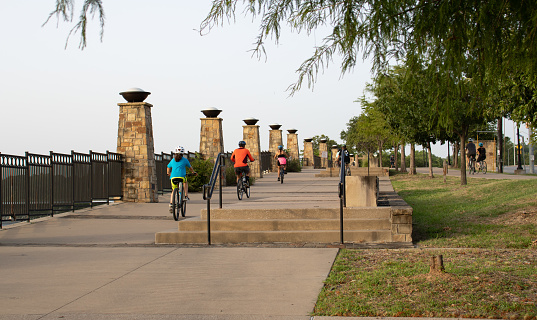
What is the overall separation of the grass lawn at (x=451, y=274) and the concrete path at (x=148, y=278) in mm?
405

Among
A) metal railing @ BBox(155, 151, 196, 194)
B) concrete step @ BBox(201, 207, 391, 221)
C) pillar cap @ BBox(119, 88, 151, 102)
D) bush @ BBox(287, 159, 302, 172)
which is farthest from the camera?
bush @ BBox(287, 159, 302, 172)

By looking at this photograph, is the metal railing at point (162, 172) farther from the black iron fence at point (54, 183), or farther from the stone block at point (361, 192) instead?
the stone block at point (361, 192)

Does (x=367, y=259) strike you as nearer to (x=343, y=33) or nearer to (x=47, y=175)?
Answer: (x=343, y=33)

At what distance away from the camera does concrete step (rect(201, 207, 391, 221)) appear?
10.4m

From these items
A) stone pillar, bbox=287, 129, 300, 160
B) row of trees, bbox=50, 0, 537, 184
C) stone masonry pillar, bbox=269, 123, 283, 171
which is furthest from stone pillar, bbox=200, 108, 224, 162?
stone pillar, bbox=287, 129, 300, 160

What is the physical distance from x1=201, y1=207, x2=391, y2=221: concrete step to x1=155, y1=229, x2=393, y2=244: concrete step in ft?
2.25

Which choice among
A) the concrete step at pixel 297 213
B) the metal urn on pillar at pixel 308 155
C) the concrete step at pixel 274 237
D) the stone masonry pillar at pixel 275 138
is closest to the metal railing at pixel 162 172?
the concrete step at pixel 297 213

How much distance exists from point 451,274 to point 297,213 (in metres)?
4.44

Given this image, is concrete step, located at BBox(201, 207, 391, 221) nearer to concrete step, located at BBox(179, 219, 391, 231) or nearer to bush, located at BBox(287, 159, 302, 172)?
concrete step, located at BBox(179, 219, 391, 231)

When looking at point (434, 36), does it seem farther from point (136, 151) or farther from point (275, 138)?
point (275, 138)

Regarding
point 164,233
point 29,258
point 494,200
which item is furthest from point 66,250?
point 494,200

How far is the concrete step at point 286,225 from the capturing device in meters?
10.1

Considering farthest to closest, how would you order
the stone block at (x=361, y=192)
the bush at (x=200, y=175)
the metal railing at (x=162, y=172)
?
1. the bush at (x=200, y=175)
2. the metal railing at (x=162, y=172)
3. the stone block at (x=361, y=192)

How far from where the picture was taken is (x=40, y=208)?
1411 centimetres
